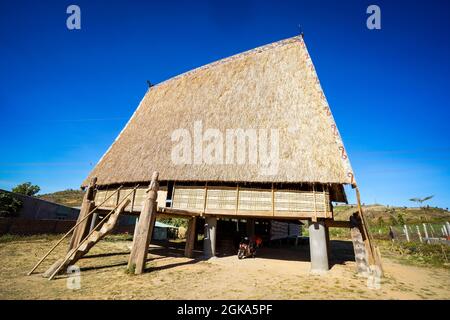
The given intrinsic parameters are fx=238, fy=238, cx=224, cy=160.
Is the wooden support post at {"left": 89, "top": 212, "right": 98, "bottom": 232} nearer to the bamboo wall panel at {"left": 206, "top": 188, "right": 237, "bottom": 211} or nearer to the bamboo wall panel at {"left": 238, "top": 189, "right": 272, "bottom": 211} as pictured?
the bamboo wall panel at {"left": 206, "top": 188, "right": 237, "bottom": 211}

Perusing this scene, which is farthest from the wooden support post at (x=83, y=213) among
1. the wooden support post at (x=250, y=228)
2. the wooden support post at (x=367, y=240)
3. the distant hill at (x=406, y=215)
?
the distant hill at (x=406, y=215)

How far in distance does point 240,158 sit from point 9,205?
2182cm

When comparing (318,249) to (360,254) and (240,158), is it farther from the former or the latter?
(240,158)

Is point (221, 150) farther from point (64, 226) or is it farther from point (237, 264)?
point (64, 226)

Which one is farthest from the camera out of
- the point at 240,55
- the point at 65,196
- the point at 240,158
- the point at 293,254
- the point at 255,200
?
the point at 65,196

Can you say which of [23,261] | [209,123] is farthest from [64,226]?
[209,123]

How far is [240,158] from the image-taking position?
10.8m

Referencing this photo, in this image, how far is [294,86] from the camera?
12234mm

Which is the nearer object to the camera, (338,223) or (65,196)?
(338,223)

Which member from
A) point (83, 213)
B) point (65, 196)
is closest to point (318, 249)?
point (83, 213)

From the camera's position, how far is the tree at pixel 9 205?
20112 millimetres

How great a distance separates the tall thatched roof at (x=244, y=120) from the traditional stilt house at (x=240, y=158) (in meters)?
0.05

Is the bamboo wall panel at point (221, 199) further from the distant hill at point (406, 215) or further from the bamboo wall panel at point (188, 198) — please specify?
the distant hill at point (406, 215)
